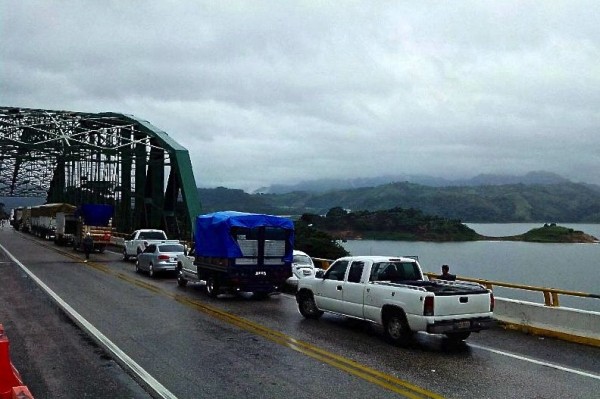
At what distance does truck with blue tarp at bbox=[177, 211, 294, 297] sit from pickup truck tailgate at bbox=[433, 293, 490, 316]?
A: 26.1 ft

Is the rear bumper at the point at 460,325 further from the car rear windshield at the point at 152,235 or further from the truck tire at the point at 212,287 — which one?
the car rear windshield at the point at 152,235

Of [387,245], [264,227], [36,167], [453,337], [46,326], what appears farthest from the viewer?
[36,167]

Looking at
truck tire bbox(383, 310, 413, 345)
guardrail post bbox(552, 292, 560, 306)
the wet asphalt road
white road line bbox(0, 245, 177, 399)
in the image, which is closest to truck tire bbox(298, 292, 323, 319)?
the wet asphalt road

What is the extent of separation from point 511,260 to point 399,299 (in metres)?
39.8

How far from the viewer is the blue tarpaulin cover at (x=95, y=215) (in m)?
41.9

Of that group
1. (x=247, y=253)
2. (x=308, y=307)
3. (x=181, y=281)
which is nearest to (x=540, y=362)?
(x=308, y=307)

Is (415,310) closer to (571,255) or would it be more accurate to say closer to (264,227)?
(264,227)

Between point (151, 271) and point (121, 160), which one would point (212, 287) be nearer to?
point (151, 271)

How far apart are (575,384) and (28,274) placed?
70.2 ft

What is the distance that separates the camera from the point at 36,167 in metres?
114

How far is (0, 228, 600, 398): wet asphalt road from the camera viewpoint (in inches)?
310

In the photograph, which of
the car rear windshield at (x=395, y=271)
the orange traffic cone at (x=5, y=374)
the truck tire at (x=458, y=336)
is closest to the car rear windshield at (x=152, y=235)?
the car rear windshield at (x=395, y=271)

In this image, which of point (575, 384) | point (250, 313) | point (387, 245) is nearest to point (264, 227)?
point (250, 313)

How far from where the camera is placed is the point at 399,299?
1100 cm
